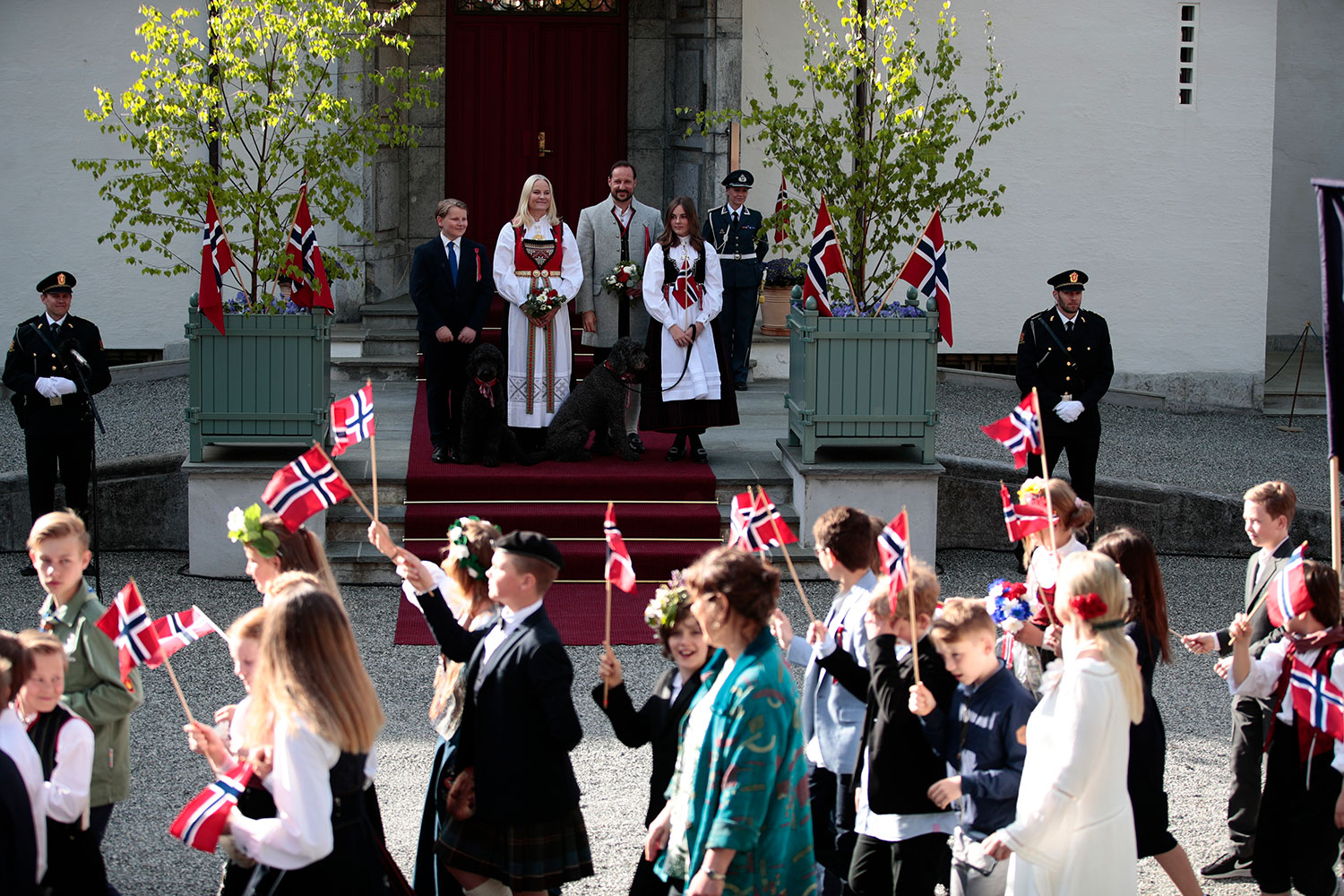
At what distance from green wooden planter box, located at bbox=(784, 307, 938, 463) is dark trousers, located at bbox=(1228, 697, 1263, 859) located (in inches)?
163

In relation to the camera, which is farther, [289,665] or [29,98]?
[29,98]

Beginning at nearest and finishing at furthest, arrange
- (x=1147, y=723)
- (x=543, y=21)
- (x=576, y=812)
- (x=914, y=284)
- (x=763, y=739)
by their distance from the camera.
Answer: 1. (x=763, y=739)
2. (x=576, y=812)
3. (x=1147, y=723)
4. (x=914, y=284)
5. (x=543, y=21)

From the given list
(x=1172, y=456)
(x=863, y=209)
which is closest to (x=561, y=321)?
(x=863, y=209)

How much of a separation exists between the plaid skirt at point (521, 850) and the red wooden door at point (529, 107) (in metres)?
10.8

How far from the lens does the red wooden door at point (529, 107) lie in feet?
48.7

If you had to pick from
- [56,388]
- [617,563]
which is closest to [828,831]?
[617,563]

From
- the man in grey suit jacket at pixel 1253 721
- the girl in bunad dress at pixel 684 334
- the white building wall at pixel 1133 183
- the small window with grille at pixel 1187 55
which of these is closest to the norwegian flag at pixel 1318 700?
the man in grey suit jacket at pixel 1253 721

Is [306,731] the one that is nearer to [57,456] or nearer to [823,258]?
[823,258]

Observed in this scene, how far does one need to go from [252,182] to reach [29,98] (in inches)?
106

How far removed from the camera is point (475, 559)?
482cm

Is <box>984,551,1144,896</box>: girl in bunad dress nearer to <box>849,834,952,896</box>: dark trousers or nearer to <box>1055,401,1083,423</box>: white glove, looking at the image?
<box>849,834,952,896</box>: dark trousers

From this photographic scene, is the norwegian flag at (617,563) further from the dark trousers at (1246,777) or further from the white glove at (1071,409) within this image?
the white glove at (1071,409)

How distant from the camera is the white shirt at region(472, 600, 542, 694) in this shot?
14.9ft

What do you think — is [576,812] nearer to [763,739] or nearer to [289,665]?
[763,739]
